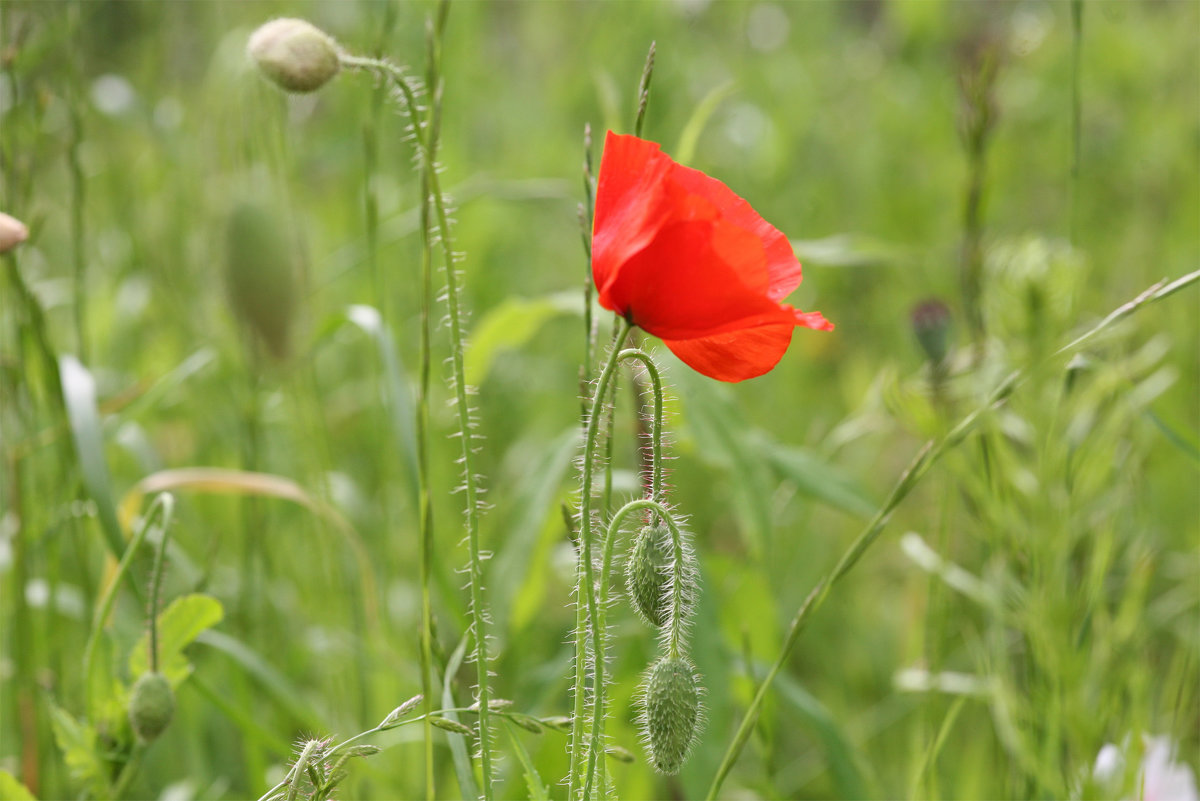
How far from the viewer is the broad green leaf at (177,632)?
112cm

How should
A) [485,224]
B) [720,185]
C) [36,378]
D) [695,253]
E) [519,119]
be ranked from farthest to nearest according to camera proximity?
[519,119], [485,224], [36,378], [720,185], [695,253]

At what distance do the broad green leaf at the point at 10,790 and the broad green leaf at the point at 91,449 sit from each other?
0.30 meters

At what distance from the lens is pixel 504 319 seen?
63.1 inches

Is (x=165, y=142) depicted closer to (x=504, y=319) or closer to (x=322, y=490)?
(x=322, y=490)

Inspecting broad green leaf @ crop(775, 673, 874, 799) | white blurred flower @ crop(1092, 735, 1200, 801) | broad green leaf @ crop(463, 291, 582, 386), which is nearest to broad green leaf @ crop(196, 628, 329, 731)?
broad green leaf @ crop(463, 291, 582, 386)

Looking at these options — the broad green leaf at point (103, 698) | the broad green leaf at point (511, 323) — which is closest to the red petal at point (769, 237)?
the broad green leaf at point (511, 323)

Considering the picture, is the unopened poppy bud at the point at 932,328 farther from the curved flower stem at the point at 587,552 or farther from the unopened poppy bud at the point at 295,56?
the unopened poppy bud at the point at 295,56

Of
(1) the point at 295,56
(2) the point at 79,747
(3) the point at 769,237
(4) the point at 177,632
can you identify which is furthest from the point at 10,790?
(3) the point at 769,237

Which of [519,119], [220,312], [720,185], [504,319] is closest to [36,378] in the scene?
[220,312]

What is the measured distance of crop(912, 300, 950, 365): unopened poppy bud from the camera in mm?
1392

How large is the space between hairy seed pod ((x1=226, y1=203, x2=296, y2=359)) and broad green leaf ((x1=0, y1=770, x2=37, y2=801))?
1.68ft

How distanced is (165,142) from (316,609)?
43.2 inches

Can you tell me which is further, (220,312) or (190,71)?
(190,71)

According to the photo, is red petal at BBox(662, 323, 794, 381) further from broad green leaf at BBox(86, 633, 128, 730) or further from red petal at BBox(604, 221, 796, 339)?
broad green leaf at BBox(86, 633, 128, 730)
